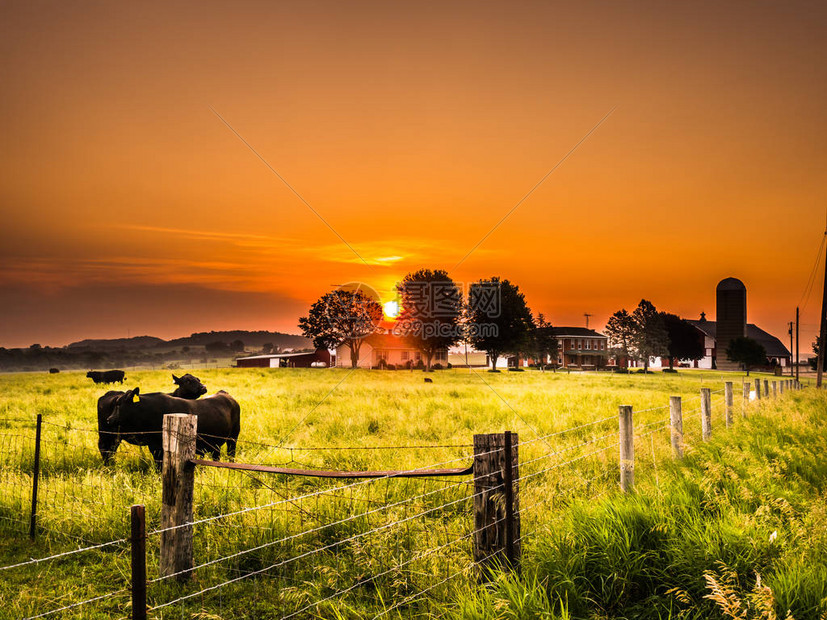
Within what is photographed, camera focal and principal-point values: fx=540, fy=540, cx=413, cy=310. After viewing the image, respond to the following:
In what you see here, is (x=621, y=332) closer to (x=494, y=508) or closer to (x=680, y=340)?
(x=680, y=340)

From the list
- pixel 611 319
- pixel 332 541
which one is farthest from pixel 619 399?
pixel 611 319

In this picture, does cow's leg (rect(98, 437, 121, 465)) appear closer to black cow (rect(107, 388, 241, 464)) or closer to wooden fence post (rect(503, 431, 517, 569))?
black cow (rect(107, 388, 241, 464))

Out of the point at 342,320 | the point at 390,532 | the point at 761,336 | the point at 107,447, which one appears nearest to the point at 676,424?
the point at 390,532

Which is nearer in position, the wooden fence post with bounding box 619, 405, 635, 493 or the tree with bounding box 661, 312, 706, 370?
the wooden fence post with bounding box 619, 405, 635, 493

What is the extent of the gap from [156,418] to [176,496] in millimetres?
5747

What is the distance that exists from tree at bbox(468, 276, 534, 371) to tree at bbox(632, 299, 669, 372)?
3321cm

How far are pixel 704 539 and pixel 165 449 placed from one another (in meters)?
5.14

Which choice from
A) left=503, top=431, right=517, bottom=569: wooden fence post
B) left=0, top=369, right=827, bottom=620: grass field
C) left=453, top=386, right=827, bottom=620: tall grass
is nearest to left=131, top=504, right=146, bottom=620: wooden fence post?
left=0, top=369, right=827, bottom=620: grass field

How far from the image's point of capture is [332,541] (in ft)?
21.6

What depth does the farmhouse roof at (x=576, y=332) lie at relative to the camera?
116 metres

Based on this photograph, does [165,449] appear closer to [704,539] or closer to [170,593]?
[170,593]

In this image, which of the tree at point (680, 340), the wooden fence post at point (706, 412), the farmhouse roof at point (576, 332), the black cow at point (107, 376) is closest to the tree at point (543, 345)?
the farmhouse roof at point (576, 332)

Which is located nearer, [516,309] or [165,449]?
[165,449]

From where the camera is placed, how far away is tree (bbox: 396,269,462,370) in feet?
231
